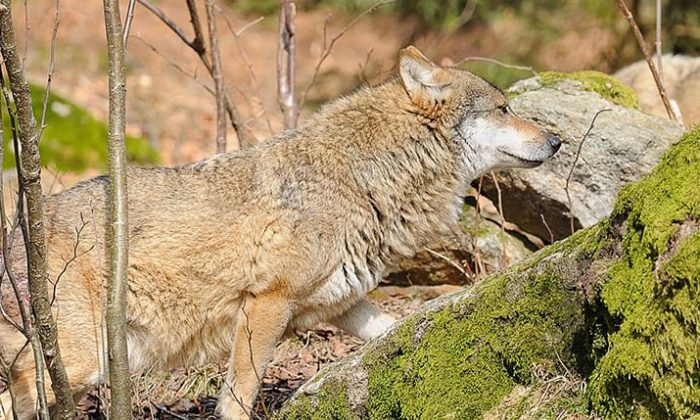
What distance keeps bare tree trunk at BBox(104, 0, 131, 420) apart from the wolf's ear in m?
2.64

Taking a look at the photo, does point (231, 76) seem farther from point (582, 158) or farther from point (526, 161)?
point (526, 161)

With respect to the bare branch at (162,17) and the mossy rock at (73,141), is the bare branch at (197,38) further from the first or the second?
the mossy rock at (73,141)

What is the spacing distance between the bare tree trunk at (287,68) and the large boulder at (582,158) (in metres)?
1.97

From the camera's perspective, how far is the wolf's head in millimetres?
6539

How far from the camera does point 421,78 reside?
6559 millimetres

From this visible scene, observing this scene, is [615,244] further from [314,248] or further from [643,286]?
[314,248]

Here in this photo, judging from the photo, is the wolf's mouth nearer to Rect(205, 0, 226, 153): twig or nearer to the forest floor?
the forest floor

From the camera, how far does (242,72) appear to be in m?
23.4

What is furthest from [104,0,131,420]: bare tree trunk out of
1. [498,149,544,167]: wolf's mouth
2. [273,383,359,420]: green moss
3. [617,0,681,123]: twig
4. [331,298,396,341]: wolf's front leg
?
[617,0,681,123]: twig

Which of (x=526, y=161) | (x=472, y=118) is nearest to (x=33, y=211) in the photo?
(x=472, y=118)

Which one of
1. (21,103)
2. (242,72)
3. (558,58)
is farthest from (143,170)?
(242,72)

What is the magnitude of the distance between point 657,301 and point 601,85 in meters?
5.08

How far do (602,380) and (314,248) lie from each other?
2.45 meters

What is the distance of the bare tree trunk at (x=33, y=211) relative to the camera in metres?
3.97
